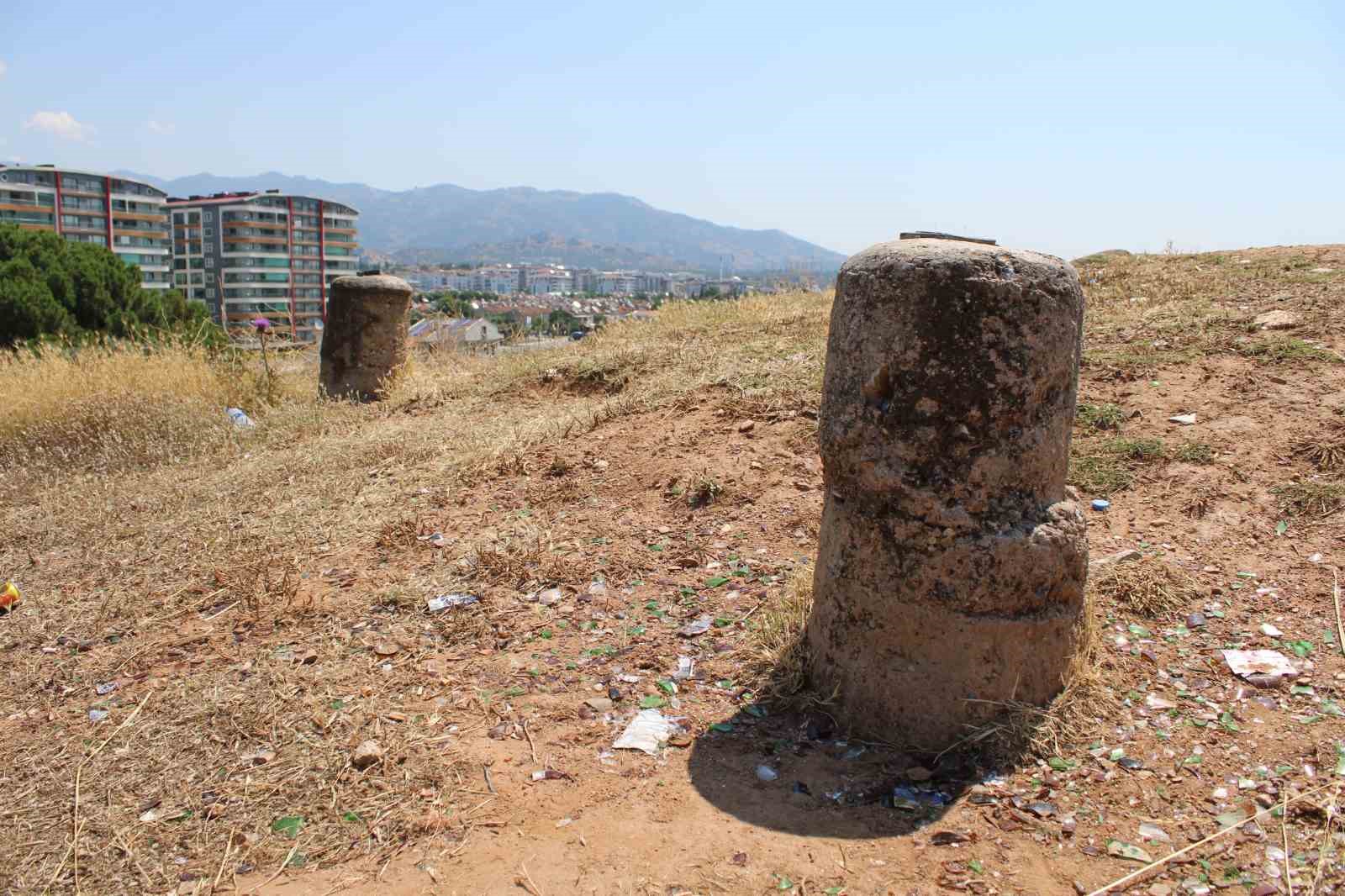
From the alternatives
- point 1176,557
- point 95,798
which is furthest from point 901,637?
point 95,798

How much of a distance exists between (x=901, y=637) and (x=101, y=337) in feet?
46.5

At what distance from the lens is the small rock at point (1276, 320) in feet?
20.2

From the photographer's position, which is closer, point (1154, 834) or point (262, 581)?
point (1154, 834)

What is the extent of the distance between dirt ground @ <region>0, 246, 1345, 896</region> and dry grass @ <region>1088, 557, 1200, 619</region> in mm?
14

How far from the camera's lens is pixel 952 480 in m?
2.96

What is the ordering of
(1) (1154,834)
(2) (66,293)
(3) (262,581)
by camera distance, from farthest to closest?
(2) (66,293) < (3) (262,581) < (1) (1154,834)

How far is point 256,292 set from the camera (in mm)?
59406

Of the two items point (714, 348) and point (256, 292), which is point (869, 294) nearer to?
point (714, 348)

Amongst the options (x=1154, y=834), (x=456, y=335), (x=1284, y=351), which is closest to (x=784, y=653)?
(x=1154, y=834)

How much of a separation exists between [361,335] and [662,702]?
21.4 feet

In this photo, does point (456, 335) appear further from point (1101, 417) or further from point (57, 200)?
point (57, 200)

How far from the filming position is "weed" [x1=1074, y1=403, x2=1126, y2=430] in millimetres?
5422

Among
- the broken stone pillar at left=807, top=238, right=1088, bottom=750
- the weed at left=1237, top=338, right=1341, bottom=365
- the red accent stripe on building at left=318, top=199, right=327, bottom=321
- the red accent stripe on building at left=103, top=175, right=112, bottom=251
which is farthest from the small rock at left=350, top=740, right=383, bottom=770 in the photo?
the red accent stripe on building at left=318, top=199, right=327, bottom=321

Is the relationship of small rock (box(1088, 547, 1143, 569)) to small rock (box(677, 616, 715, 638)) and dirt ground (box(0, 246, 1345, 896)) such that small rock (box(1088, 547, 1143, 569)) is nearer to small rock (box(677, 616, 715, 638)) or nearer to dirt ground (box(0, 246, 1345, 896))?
dirt ground (box(0, 246, 1345, 896))
